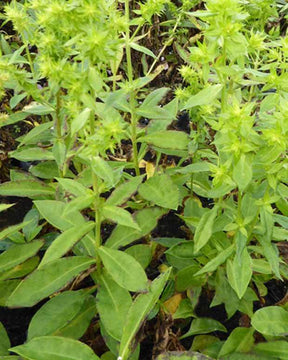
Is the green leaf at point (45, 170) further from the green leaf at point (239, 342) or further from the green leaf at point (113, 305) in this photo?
the green leaf at point (239, 342)

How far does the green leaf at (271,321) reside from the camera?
152 centimetres

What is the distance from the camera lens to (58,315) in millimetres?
1544

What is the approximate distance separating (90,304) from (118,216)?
0.45 metres

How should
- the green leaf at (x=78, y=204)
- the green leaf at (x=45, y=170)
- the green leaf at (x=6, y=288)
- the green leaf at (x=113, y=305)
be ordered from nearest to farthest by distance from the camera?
the green leaf at (x=78, y=204)
the green leaf at (x=113, y=305)
the green leaf at (x=6, y=288)
the green leaf at (x=45, y=170)

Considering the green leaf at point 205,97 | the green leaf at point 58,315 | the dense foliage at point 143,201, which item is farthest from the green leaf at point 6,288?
the green leaf at point 205,97

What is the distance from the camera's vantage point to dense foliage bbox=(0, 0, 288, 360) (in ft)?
4.13

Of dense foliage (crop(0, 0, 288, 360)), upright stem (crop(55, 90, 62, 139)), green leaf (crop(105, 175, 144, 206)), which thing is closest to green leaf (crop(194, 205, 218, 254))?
dense foliage (crop(0, 0, 288, 360))

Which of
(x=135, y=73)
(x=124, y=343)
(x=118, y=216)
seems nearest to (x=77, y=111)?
(x=118, y=216)

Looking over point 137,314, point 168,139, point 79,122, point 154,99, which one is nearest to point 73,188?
point 79,122

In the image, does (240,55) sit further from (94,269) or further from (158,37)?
(158,37)

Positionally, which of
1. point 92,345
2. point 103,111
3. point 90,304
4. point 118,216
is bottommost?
point 92,345

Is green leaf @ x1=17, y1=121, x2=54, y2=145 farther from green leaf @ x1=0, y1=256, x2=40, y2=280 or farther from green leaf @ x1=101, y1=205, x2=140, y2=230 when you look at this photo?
green leaf @ x1=101, y1=205, x2=140, y2=230

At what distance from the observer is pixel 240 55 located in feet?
4.33

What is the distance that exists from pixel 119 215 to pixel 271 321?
62cm
